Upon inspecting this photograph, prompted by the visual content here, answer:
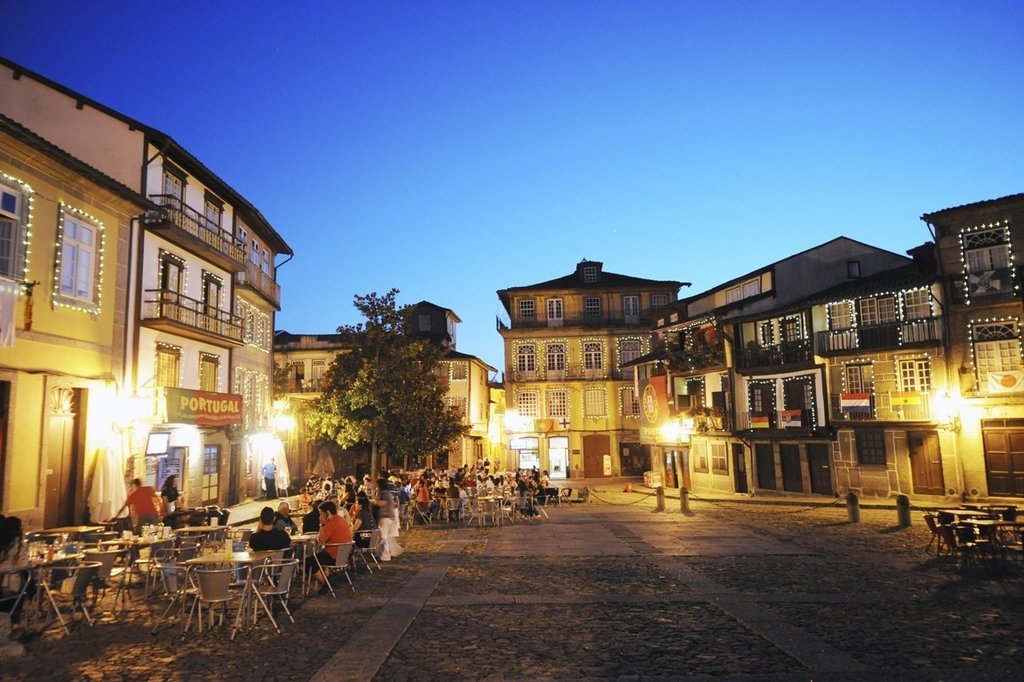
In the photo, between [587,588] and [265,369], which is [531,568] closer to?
[587,588]

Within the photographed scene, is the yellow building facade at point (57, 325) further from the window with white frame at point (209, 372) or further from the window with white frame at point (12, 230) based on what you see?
the window with white frame at point (209, 372)

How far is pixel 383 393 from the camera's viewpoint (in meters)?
31.6

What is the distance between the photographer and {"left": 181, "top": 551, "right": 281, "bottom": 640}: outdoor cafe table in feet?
29.0

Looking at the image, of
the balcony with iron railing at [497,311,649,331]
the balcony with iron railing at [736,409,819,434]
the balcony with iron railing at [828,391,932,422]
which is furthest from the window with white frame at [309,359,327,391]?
the balcony with iron railing at [828,391,932,422]

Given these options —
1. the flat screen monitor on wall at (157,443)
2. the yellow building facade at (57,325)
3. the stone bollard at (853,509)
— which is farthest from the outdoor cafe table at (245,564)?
the stone bollard at (853,509)

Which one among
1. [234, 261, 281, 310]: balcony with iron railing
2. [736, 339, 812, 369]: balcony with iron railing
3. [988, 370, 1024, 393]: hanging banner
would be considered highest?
[234, 261, 281, 310]: balcony with iron railing

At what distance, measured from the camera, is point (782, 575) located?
12.4 meters

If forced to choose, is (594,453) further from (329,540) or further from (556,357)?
(329,540)

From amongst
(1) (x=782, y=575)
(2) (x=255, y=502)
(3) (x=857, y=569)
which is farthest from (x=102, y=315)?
(3) (x=857, y=569)

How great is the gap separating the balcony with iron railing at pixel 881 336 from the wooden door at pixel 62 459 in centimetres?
2684

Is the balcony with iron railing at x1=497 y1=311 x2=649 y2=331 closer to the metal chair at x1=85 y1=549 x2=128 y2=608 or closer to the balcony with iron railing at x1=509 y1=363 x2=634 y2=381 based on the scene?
the balcony with iron railing at x1=509 y1=363 x2=634 y2=381

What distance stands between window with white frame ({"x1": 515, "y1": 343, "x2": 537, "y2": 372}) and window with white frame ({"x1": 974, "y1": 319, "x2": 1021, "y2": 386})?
29925mm

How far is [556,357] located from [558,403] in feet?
11.2

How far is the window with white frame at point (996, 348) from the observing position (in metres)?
24.5
